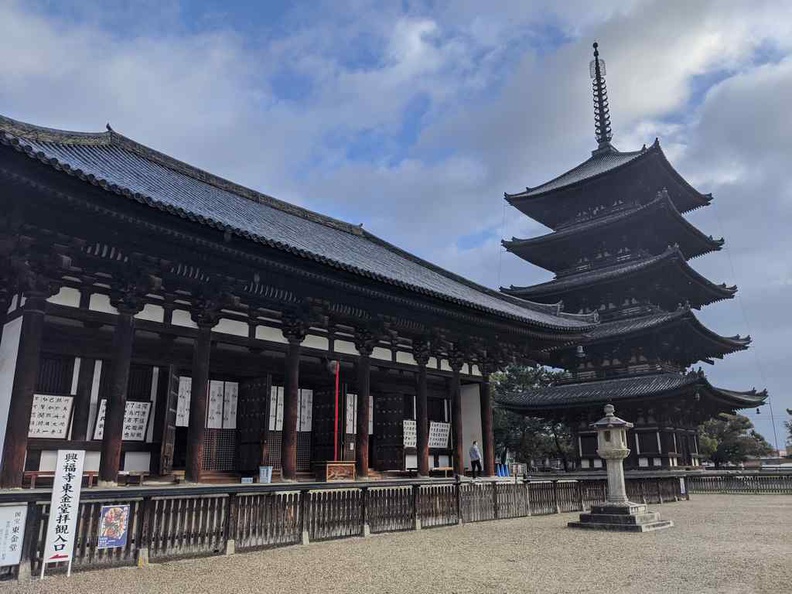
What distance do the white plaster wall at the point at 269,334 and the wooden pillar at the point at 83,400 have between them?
3.50m

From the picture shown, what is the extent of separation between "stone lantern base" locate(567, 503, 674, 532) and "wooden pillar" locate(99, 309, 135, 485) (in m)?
9.79

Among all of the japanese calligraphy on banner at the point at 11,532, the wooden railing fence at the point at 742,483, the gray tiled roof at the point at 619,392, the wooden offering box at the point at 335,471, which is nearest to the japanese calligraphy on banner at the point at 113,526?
the japanese calligraphy on banner at the point at 11,532

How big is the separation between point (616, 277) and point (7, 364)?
81.3 ft

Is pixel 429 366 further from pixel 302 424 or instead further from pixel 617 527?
pixel 617 527

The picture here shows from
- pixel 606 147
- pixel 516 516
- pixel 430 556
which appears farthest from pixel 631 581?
pixel 606 147

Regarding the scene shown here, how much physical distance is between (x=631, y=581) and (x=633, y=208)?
25265mm

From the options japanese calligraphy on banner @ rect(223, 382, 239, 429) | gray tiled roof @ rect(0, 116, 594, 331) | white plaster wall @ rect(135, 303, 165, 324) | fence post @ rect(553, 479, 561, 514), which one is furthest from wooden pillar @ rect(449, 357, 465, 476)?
white plaster wall @ rect(135, 303, 165, 324)

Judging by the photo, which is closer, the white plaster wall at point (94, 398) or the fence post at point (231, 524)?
the fence post at point (231, 524)

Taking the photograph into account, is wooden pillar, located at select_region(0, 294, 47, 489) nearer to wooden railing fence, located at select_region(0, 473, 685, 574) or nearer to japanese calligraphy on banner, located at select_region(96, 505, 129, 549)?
wooden railing fence, located at select_region(0, 473, 685, 574)

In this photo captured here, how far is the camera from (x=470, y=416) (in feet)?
62.1

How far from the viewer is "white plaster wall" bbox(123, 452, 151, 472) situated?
40.8 ft

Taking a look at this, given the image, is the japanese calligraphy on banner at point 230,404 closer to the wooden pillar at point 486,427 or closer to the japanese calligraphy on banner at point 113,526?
the japanese calligraphy on banner at point 113,526

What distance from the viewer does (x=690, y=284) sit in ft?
95.6

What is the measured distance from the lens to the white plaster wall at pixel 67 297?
34.2 ft
